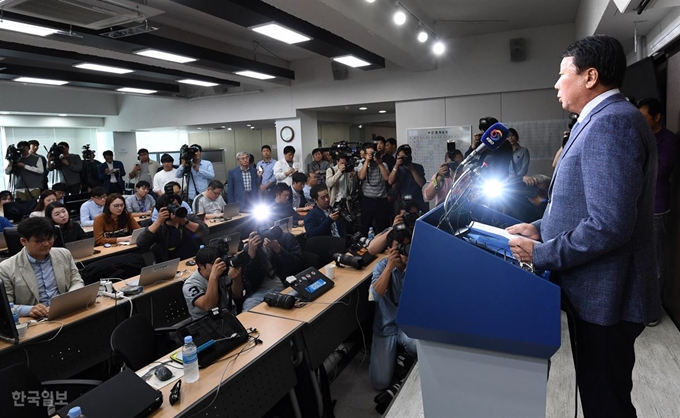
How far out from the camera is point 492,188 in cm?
139

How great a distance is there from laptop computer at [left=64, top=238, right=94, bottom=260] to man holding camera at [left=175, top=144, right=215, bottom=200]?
2517 millimetres

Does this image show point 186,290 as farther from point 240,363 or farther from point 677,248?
point 677,248

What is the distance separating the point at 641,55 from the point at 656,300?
3.59 m

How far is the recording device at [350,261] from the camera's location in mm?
3285

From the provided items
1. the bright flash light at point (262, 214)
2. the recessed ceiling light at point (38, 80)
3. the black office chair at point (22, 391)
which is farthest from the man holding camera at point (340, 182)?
the recessed ceiling light at point (38, 80)

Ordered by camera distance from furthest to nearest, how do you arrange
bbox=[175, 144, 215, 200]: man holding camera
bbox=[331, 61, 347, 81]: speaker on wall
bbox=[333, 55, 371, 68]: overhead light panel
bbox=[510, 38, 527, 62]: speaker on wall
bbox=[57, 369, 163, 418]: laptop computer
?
bbox=[331, 61, 347, 81]: speaker on wall
bbox=[175, 144, 215, 200]: man holding camera
bbox=[510, 38, 527, 62]: speaker on wall
bbox=[333, 55, 371, 68]: overhead light panel
bbox=[57, 369, 163, 418]: laptop computer

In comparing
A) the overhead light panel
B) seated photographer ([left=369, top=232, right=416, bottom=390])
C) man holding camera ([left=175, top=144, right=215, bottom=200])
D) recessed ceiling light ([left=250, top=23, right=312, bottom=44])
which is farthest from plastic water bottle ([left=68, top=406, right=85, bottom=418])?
man holding camera ([left=175, top=144, right=215, bottom=200])

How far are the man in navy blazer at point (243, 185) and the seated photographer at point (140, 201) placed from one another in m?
1.15

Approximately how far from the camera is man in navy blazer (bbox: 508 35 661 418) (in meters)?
1.01

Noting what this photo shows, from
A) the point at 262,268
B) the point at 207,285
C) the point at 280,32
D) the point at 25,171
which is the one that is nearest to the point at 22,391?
the point at 207,285

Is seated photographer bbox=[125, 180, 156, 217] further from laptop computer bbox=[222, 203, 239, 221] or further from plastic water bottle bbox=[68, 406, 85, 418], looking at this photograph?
plastic water bottle bbox=[68, 406, 85, 418]

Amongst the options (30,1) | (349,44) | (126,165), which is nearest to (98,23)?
(30,1)

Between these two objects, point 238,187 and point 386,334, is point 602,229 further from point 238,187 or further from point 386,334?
point 238,187

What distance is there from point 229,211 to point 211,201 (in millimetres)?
Answer: 284
